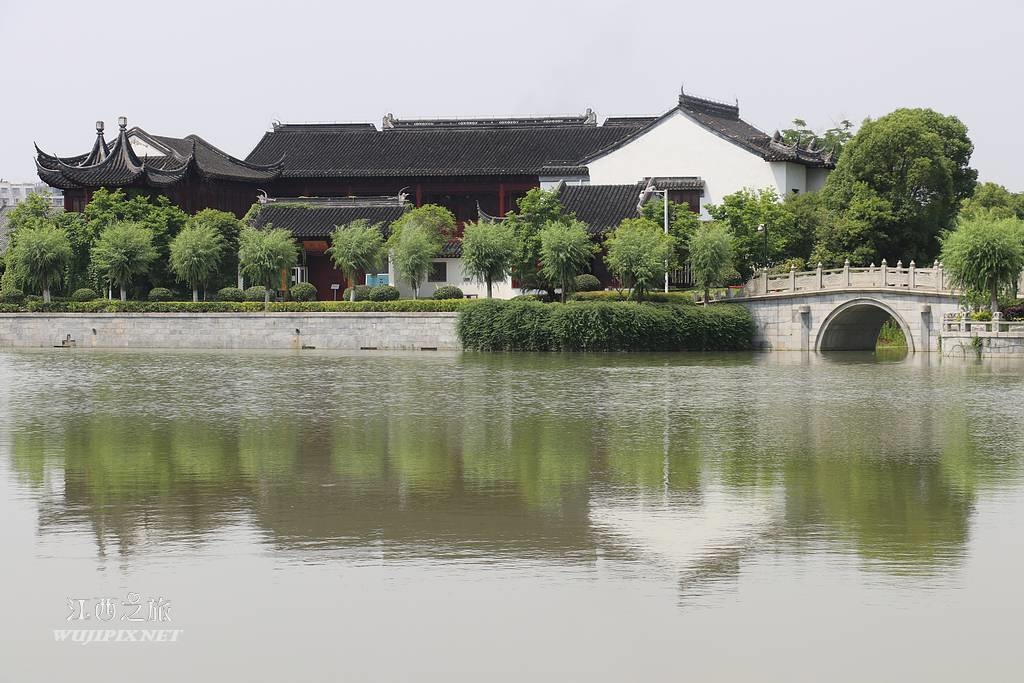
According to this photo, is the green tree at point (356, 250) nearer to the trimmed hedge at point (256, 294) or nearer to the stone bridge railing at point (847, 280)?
the trimmed hedge at point (256, 294)

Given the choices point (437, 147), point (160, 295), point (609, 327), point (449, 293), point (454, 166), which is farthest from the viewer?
point (437, 147)

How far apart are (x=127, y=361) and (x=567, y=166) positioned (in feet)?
81.4

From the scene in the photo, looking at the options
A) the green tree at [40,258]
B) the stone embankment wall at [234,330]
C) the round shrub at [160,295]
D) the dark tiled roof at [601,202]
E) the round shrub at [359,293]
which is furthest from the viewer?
the dark tiled roof at [601,202]

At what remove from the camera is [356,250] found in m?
50.5

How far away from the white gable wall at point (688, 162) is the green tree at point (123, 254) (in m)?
19.4

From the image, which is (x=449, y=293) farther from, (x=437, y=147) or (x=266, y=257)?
(x=437, y=147)

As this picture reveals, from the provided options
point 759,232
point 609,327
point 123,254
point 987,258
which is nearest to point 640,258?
point 609,327

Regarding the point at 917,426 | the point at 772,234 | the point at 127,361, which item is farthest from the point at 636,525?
the point at 772,234

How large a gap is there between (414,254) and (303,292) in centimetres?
464

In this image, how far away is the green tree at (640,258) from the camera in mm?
44656

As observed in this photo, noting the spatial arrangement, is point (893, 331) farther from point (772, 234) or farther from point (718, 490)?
point (718, 490)

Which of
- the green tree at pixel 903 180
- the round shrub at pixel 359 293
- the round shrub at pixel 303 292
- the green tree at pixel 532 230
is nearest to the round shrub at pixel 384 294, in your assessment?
Result: the round shrub at pixel 359 293

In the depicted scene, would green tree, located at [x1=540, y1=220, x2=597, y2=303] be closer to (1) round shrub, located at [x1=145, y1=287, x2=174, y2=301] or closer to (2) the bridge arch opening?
(2) the bridge arch opening

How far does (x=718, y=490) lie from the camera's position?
52.1ft
